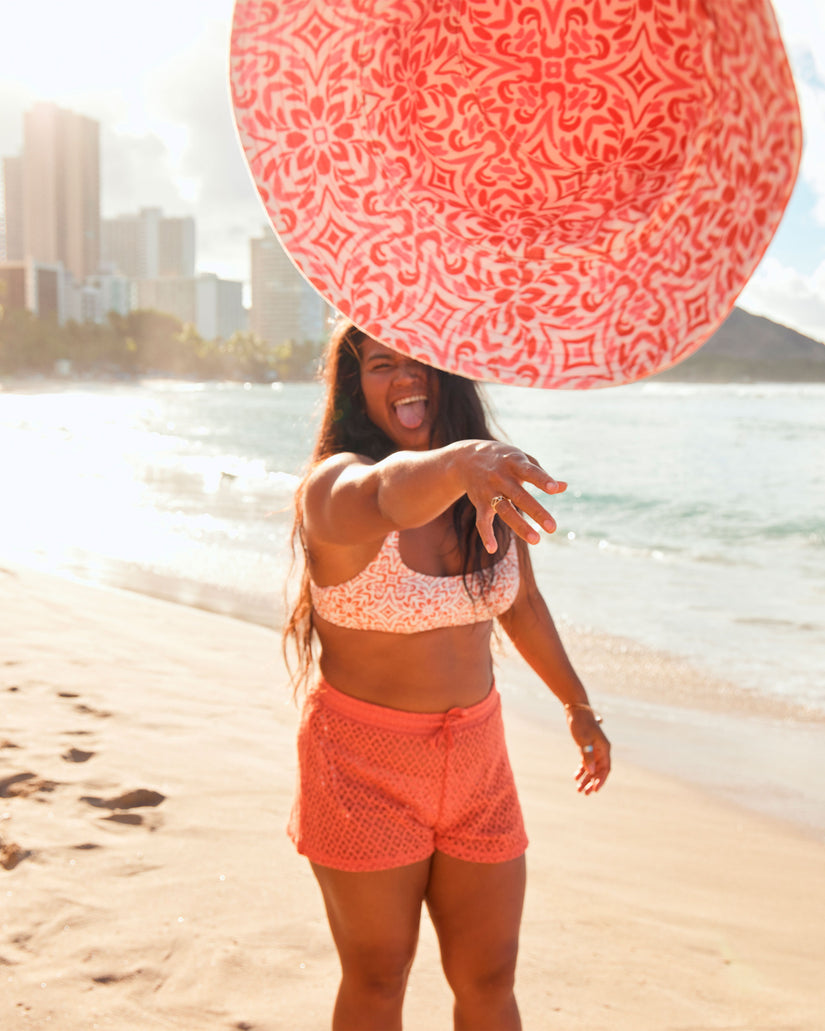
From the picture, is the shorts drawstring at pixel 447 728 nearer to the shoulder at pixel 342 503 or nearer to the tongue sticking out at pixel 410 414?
the shoulder at pixel 342 503

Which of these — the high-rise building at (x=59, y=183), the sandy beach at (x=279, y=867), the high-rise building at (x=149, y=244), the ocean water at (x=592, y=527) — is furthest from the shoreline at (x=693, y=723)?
the high-rise building at (x=149, y=244)

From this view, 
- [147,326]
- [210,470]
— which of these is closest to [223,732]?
[210,470]

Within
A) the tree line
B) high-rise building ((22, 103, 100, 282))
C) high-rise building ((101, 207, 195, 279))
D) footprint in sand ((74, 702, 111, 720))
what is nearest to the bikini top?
footprint in sand ((74, 702, 111, 720))

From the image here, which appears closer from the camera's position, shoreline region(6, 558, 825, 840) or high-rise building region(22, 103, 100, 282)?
shoreline region(6, 558, 825, 840)

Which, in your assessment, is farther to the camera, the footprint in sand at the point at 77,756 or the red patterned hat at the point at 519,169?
the footprint in sand at the point at 77,756

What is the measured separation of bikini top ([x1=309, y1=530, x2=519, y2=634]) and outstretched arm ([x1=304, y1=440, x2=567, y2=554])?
6.2 inches

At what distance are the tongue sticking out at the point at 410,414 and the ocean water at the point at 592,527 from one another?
0.34 meters

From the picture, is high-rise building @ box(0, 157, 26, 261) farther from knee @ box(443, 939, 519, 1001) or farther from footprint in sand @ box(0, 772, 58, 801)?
knee @ box(443, 939, 519, 1001)

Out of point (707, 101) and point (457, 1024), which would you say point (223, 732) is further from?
point (707, 101)

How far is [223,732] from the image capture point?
4.61 metres

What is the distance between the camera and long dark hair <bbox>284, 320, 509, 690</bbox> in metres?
1.89

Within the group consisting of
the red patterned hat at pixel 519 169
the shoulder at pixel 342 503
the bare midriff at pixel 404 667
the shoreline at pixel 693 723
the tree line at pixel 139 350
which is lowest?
the tree line at pixel 139 350

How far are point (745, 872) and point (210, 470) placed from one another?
1680cm

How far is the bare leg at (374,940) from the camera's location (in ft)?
5.53
